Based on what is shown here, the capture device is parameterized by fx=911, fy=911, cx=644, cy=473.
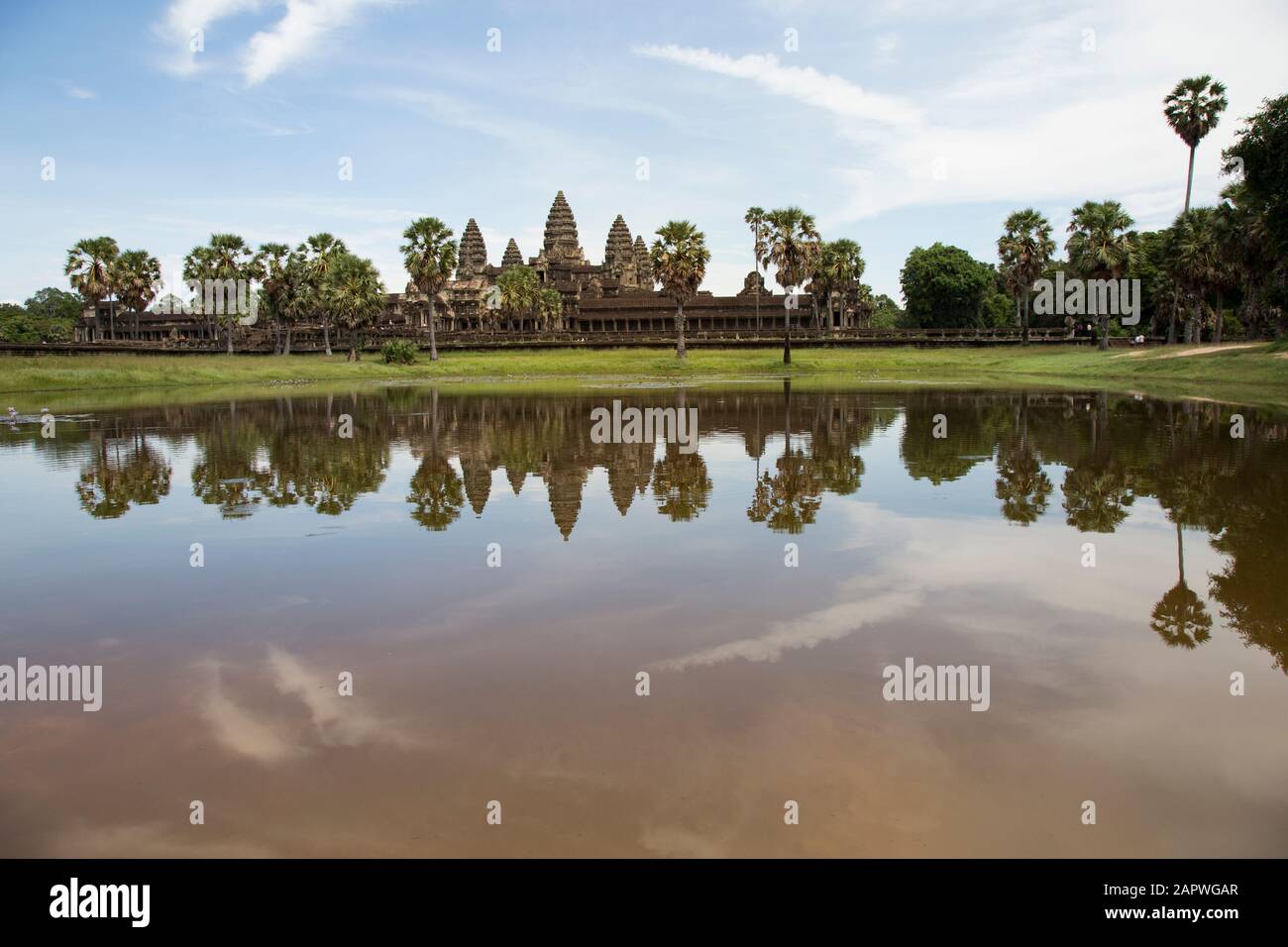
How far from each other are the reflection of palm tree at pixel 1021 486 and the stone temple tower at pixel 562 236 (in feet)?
357

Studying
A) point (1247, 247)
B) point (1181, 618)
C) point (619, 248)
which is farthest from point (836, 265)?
point (1181, 618)

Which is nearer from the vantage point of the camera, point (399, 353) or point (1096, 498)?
point (1096, 498)

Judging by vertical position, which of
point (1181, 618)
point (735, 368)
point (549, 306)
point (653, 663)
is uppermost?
point (549, 306)

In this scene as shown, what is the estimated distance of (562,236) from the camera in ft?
414

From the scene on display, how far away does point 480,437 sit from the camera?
88.0 ft

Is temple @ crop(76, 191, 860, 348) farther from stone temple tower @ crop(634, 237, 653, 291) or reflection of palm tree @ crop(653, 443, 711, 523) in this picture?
reflection of palm tree @ crop(653, 443, 711, 523)

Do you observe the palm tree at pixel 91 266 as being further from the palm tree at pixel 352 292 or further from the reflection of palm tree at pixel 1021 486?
the reflection of palm tree at pixel 1021 486

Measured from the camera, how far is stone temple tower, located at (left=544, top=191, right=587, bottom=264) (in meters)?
125

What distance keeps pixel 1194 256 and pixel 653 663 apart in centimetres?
6782

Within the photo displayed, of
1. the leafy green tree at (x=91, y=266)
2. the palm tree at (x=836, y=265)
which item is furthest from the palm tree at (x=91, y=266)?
the palm tree at (x=836, y=265)

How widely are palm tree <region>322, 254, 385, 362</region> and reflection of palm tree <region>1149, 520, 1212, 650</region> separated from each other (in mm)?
74017

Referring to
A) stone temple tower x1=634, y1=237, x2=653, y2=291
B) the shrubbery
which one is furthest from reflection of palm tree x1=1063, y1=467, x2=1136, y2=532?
stone temple tower x1=634, y1=237, x2=653, y2=291

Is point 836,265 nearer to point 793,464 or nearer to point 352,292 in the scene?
point 352,292
